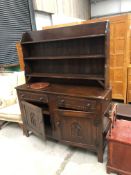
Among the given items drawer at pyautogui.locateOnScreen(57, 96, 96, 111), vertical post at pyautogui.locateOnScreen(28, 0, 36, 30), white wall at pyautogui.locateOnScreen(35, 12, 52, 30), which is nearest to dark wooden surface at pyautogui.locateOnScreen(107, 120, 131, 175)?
drawer at pyautogui.locateOnScreen(57, 96, 96, 111)

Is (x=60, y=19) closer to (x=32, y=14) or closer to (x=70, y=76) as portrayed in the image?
(x=32, y=14)

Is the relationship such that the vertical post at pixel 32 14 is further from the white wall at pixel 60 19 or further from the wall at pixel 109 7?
the wall at pixel 109 7

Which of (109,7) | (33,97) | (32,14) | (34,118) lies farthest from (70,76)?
(109,7)

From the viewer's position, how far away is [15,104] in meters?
2.64

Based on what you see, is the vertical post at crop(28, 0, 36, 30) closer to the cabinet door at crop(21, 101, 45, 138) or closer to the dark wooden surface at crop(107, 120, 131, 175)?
the cabinet door at crop(21, 101, 45, 138)

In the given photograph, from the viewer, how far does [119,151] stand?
142cm

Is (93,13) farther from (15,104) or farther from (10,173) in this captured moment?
(10,173)

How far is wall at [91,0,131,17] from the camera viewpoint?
6190 millimetres

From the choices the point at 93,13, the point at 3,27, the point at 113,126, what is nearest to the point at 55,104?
the point at 113,126

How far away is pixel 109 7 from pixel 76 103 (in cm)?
624

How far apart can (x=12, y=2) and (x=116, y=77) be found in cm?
274

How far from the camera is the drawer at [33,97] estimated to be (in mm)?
1881

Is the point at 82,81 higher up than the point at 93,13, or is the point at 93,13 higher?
the point at 93,13

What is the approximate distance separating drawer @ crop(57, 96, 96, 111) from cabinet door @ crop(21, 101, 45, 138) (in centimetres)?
28
